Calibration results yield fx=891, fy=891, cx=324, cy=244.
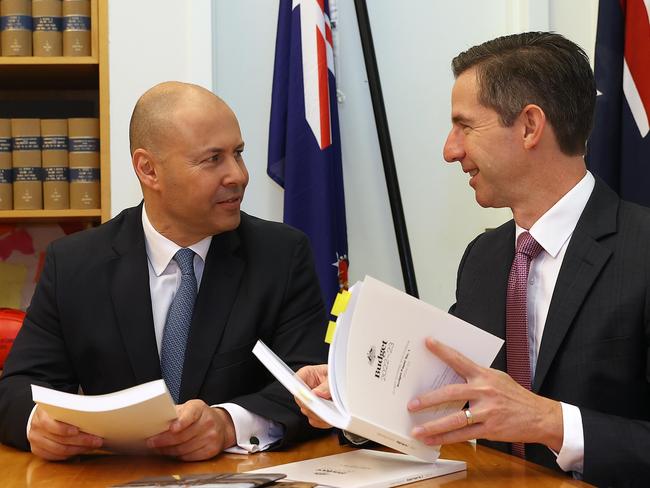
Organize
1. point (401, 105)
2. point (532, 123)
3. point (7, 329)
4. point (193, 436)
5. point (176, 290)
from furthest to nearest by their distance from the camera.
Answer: point (401, 105) → point (7, 329) → point (176, 290) → point (532, 123) → point (193, 436)

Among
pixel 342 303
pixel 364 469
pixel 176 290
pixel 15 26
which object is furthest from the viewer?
pixel 15 26

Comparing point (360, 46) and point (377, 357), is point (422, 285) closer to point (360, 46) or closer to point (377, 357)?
point (360, 46)

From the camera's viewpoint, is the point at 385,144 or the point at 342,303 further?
the point at 385,144

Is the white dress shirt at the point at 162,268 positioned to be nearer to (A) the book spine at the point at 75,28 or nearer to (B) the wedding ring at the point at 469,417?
(B) the wedding ring at the point at 469,417

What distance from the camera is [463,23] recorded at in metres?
3.38

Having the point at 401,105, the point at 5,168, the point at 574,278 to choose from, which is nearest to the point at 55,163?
the point at 5,168

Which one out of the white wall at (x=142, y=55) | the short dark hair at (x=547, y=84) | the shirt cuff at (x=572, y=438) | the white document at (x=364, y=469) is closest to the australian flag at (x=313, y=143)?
the white wall at (x=142, y=55)

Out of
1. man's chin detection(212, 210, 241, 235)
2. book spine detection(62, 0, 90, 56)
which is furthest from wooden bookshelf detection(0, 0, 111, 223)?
man's chin detection(212, 210, 241, 235)

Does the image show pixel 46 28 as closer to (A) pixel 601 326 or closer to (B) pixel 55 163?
(B) pixel 55 163

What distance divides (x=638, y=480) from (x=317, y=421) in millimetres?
523

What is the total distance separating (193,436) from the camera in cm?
152

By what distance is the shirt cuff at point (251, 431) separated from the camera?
163 centimetres

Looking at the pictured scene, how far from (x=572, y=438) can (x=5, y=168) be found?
238 centimetres

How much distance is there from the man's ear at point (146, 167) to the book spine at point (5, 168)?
112 cm
